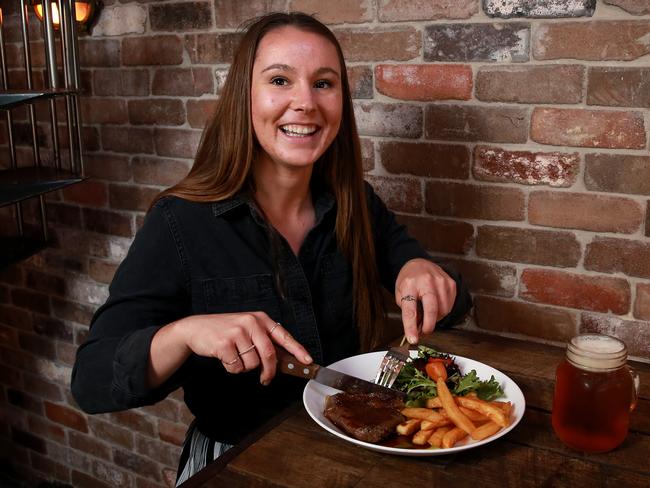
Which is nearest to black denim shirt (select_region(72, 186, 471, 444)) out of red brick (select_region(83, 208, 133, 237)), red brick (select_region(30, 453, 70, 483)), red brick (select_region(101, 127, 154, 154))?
red brick (select_region(101, 127, 154, 154))

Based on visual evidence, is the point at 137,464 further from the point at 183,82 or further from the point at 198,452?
the point at 183,82

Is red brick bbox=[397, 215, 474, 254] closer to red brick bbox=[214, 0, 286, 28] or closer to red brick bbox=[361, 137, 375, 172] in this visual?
red brick bbox=[361, 137, 375, 172]

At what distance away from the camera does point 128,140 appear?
2363 mm

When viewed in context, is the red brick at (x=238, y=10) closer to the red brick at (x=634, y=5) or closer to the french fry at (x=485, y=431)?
the red brick at (x=634, y=5)

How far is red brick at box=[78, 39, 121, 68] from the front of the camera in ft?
7.61

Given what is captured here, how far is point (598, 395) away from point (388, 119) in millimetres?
1022

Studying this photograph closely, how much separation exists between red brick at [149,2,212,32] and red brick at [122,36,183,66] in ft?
0.12

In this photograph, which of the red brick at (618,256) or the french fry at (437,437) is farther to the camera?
the red brick at (618,256)

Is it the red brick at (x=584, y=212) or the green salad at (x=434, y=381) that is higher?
the red brick at (x=584, y=212)

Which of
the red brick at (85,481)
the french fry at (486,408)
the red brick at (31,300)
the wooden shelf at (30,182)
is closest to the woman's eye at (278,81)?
the french fry at (486,408)

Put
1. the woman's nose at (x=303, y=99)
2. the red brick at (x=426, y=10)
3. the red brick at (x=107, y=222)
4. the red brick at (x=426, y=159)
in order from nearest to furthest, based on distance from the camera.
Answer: the woman's nose at (x=303, y=99)
the red brick at (x=426, y=10)
the red brick at (x=426, y=159)
the red brick at (x=107, y=222)

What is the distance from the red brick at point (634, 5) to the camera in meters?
1.49

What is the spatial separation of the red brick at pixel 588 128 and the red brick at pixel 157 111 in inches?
43.8

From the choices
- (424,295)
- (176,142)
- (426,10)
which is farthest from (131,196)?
(424,295)
